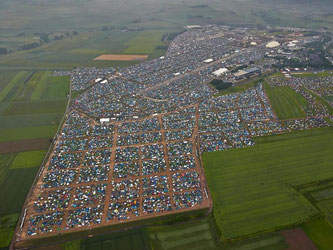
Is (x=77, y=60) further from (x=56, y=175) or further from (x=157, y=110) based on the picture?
(x=56, y=175)

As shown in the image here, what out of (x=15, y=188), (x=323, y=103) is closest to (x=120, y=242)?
(x=15, y=188)

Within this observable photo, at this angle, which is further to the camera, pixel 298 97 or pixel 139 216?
pixel 298 97

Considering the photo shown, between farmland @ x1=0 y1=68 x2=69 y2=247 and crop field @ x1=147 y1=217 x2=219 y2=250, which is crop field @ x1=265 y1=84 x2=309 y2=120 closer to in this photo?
crop field @ x1=147 y1=217 x2=219 y2=250

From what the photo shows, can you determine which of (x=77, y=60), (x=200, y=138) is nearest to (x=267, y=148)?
(x=200, y=138)

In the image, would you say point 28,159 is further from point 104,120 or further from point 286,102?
point 286,102

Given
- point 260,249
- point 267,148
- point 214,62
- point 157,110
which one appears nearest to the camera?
point 260,249

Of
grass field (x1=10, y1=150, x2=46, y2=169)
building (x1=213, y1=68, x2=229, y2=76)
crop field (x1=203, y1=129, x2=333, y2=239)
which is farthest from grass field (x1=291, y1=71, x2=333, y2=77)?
grass field (x1=10, y1=150, x2=46, y2=169)
